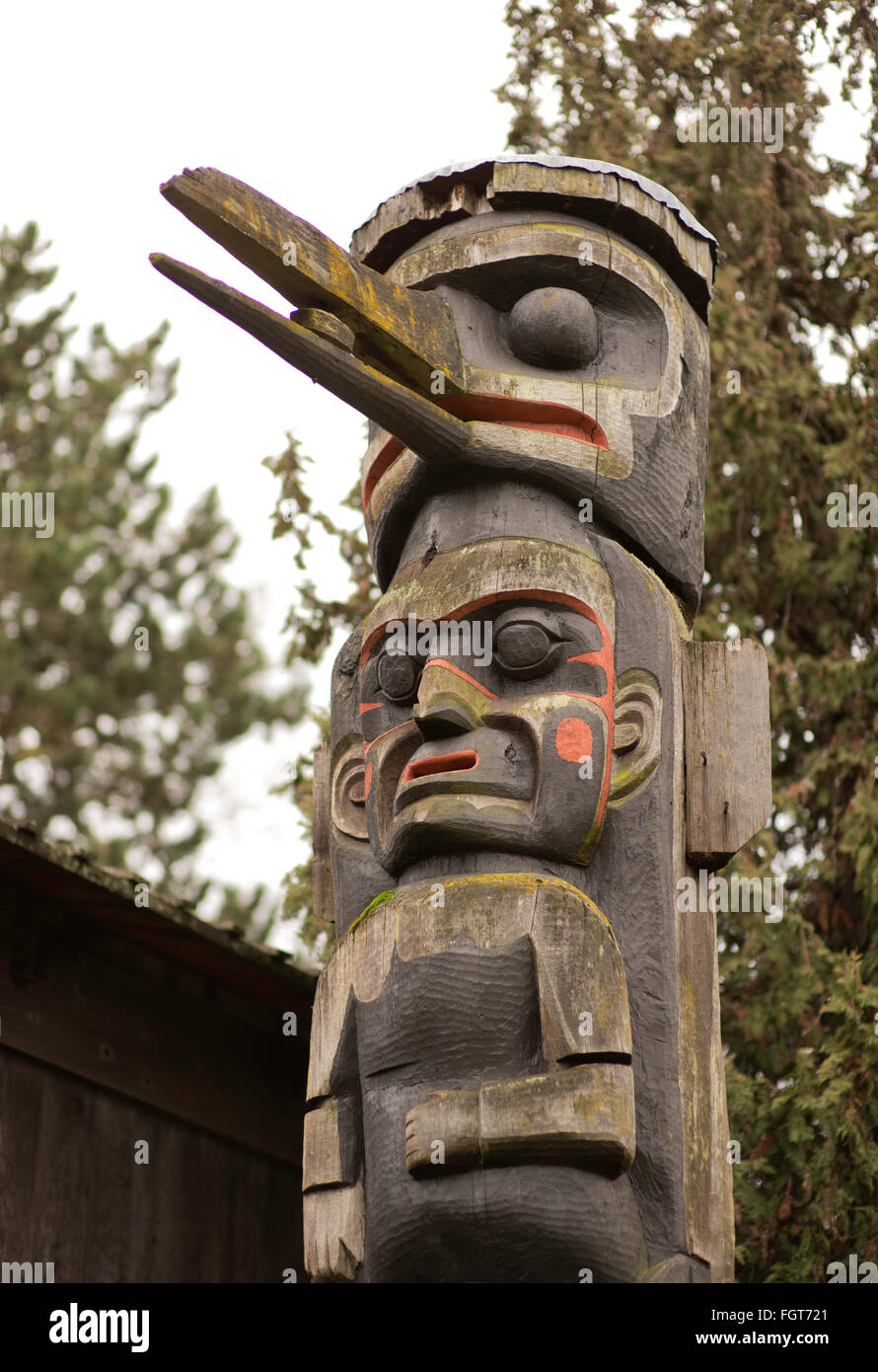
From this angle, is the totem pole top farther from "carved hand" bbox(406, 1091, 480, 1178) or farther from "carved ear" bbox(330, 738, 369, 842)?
"carved hand" bbox(406, 1091, 480, 1178)

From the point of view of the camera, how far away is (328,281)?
518 centimetres

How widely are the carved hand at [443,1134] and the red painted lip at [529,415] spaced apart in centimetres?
205

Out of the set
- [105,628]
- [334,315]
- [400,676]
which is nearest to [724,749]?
[400,676]

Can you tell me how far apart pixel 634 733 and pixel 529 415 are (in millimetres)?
1059

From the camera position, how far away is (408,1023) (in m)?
4.83

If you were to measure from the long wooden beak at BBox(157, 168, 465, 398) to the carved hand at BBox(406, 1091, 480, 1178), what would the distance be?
202cm

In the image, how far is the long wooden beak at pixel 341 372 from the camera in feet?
16.2

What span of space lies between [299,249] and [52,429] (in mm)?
13828

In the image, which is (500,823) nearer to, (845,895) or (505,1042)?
(505,1042)

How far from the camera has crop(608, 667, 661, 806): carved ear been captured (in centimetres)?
519

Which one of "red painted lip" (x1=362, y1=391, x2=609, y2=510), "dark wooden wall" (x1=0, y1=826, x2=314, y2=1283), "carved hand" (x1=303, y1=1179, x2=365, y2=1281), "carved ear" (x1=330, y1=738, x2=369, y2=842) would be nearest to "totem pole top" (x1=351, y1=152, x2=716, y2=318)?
"red painted lip" (x1=362, y1=391, x2=609, y2=510)

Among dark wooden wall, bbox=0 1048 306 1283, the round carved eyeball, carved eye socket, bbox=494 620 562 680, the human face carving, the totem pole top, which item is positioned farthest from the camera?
dark wooden wall, bbox=0 1048 306 1283

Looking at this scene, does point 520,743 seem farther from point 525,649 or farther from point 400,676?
point 400,676

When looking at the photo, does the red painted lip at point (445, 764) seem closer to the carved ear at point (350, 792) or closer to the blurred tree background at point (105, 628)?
the carved ear at point (350, 792)
